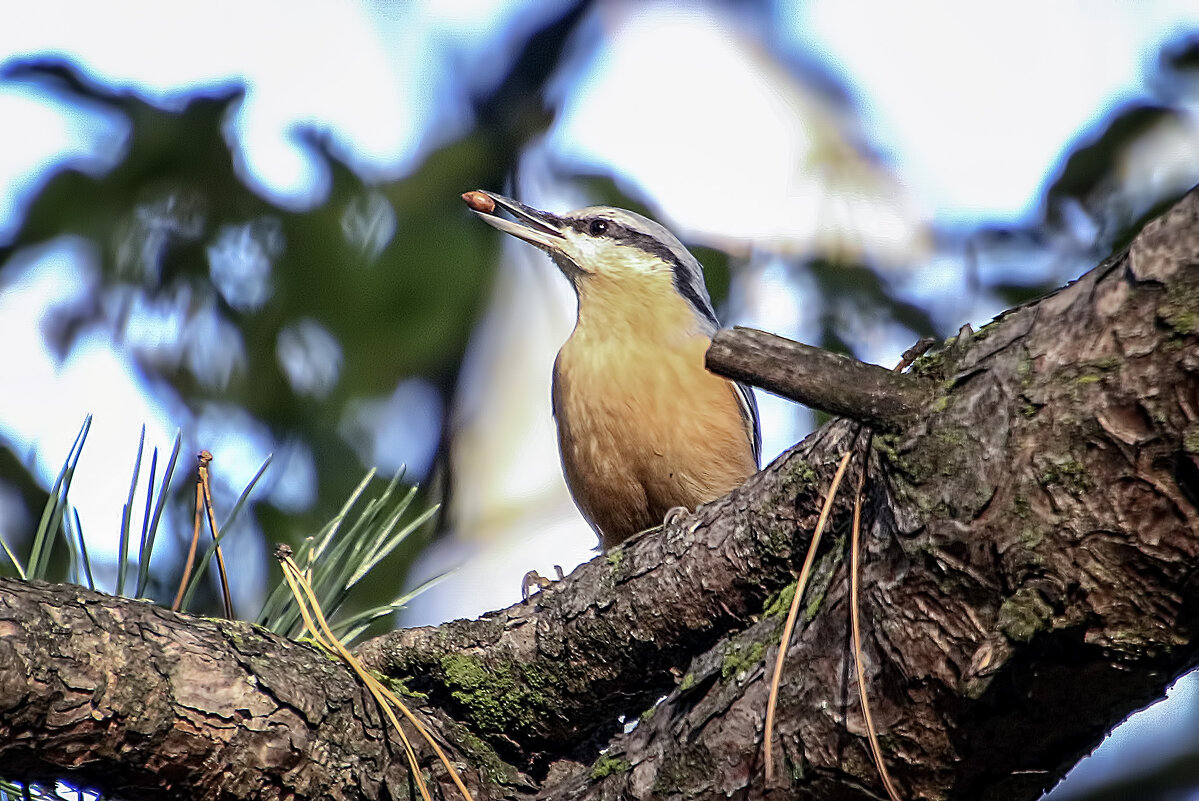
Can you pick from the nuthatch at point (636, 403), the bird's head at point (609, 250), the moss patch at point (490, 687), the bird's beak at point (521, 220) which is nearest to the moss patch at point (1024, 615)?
the moss patch at point (490, 687)

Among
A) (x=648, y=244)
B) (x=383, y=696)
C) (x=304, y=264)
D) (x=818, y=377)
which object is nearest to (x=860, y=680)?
(x=818, y=377)

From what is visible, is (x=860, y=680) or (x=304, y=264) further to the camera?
(x=304, y=264)

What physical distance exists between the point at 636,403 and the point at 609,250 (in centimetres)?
95

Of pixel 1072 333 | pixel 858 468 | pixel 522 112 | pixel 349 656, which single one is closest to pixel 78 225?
pixel 522 112

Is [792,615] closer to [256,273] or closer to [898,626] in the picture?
Answer: [898,626]

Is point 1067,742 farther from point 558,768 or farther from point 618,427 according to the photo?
point 618,427

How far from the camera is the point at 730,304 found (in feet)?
18.4

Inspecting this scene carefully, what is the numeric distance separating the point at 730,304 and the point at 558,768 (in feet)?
10.0

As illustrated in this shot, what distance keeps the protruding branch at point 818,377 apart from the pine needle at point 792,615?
0.25m

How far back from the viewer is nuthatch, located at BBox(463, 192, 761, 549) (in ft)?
13.8

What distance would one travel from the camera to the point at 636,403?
427cm

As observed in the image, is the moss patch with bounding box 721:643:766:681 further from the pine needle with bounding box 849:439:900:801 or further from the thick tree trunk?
the pine needle with bounding box 849:439:900:801

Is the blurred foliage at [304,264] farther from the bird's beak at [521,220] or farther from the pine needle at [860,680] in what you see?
the pine needle at [860,680]

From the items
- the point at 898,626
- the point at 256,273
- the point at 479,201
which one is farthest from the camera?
the point at 256,273
